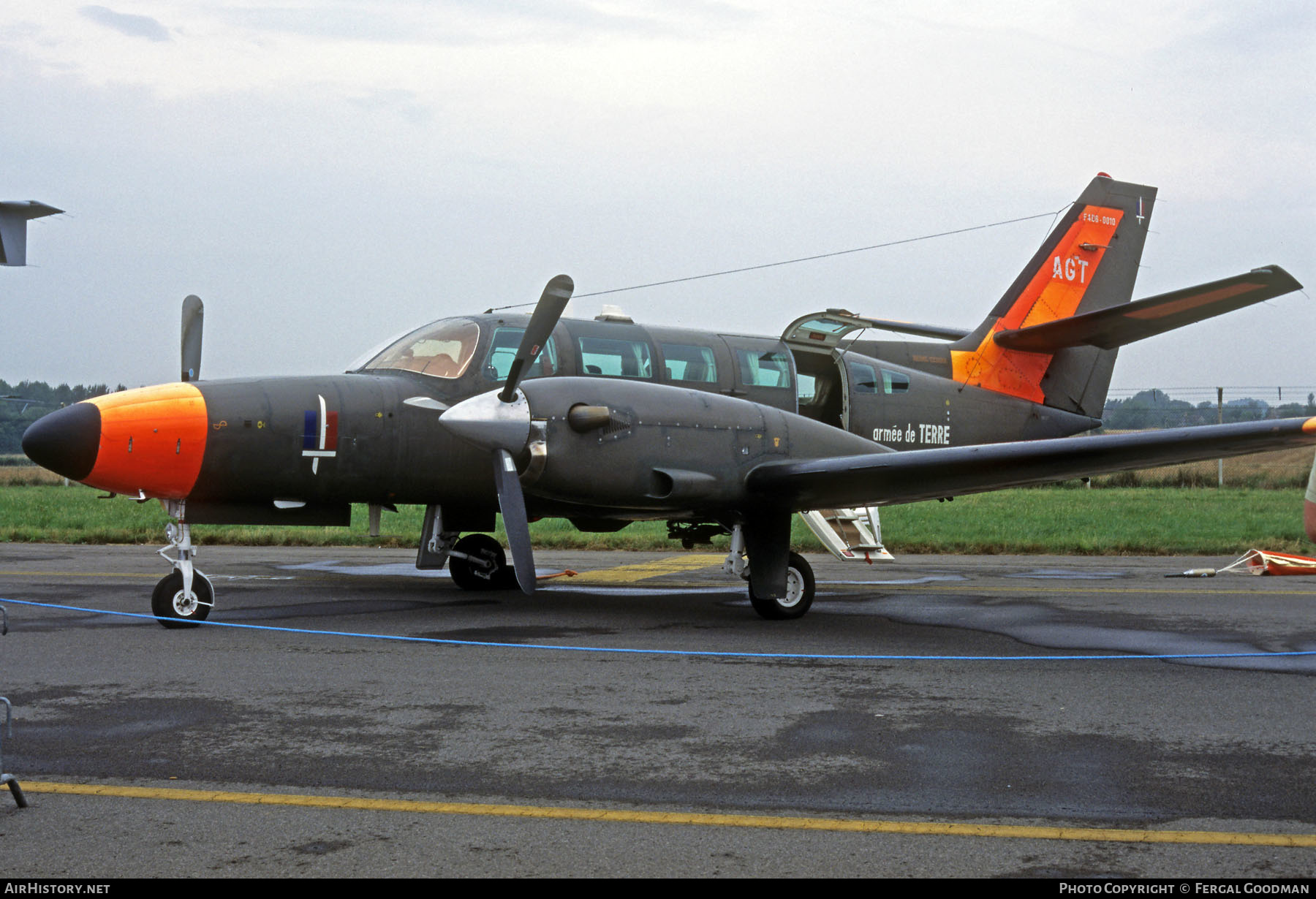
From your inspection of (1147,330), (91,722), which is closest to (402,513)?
(1147,330)

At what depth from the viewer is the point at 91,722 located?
21.0ft

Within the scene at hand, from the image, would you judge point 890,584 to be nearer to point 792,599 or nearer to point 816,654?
point 792,599

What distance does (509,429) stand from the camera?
33.4 feet

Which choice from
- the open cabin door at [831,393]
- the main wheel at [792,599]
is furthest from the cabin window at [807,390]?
the main wheel at [792,599]

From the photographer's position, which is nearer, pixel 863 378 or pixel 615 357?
pixel 615 357

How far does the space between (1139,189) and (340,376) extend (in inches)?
468

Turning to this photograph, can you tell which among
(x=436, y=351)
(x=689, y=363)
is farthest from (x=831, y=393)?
(x=436, y=351)

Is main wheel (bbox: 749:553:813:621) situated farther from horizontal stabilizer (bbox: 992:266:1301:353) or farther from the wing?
horizontal stabilizer (bbox: 992:266:1301:353)

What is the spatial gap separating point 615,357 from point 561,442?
98.2 inches

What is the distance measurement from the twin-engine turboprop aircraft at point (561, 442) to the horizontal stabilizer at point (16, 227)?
3.19 m

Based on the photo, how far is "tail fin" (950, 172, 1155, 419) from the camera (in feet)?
51.4

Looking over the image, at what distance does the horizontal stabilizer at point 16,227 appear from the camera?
6.81m

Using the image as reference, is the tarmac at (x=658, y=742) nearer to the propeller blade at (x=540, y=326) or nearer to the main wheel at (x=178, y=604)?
the main wheel at (x=178, y=604)

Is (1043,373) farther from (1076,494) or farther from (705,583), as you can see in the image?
(1076,494)
